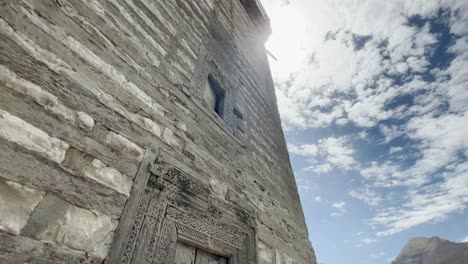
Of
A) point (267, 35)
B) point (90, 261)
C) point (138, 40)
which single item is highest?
point (267, 35)

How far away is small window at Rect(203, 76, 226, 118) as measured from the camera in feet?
10.4

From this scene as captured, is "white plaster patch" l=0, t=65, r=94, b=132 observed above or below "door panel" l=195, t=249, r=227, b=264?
above

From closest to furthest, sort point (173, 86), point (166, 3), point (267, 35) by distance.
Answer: point (173, 86)
point (166, 3)
point (267, 35)

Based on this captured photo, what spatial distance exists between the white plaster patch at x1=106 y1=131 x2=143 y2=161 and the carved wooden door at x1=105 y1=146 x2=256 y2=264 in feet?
0.21

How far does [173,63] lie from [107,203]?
5.35 ft

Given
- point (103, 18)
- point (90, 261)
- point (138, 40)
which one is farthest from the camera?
point (138, 40)

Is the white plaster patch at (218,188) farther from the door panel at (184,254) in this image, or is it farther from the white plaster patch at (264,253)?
the white plaster patch at (264,253)

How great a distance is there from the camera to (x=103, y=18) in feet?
6.07

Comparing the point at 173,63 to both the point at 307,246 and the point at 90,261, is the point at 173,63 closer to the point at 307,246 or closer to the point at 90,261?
the point at 90,261

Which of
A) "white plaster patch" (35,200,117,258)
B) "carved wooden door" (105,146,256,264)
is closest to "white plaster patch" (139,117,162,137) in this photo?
"carved wooden door" (105,146,256,264)

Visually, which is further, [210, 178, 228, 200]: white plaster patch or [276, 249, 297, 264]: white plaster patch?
[276, 249, 297, 264]: white plaster patch

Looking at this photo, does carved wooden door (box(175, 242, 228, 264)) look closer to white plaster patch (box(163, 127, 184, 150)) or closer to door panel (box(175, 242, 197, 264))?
door panel (box(175, 242, 197, 264))

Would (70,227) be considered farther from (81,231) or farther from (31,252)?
(31,252)

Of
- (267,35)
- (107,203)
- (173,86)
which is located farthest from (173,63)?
(267,35)
